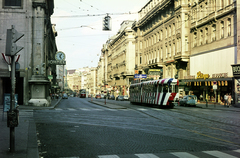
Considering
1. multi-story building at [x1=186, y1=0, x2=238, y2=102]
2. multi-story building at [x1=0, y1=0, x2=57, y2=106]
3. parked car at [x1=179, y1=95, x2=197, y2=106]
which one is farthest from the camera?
parked car at [x1=179, y1=95, x2=197, y2=106]

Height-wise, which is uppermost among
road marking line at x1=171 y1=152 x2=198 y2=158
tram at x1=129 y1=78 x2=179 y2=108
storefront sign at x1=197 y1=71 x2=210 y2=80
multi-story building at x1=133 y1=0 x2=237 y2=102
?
multi-story building at x1=133 y1=0 x2=237 y2=102

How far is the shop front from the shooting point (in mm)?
37656

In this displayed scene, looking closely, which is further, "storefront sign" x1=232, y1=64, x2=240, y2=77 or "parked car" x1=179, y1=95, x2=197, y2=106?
"parked car" x1=179, y1=95, x2=197, y2=106

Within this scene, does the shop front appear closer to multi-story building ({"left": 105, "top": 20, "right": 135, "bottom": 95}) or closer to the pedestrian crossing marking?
the pedestrian crossing marking

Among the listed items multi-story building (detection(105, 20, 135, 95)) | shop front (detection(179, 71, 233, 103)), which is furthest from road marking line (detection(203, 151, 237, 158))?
multi-story building (detection(105, 20, 135, 95))

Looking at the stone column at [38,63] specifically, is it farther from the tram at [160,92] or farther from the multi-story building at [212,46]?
the multi-story building at [212,46]

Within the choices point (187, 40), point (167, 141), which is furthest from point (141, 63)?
point (167, 141)

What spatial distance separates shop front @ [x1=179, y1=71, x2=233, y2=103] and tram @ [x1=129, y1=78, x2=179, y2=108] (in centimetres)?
562

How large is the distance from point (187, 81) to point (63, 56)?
20293mm

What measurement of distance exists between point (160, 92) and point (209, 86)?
12468 mm

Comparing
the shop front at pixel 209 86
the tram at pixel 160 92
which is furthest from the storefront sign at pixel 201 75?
the tram at pixel 160 92

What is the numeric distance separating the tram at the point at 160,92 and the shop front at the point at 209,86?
18.4 ft

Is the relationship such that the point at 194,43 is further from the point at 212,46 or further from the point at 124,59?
the point at 124,59

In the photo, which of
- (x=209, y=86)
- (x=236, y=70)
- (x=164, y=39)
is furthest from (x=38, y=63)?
(x=164, y=39)
